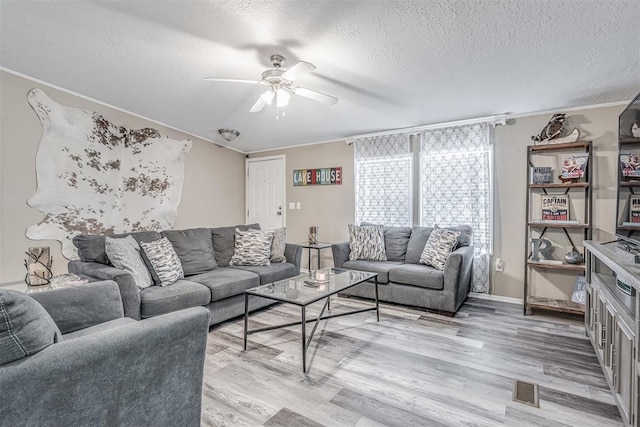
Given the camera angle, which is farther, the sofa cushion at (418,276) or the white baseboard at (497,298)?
the white baseboard at (497,298)

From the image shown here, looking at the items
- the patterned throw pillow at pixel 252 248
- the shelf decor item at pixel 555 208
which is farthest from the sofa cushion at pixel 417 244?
the patterned throw pillow at pixel 252 248

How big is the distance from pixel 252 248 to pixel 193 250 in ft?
2.14

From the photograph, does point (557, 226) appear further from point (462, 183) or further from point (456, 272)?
point (456, 272)

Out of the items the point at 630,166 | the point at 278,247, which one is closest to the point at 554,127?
the point at 630,166

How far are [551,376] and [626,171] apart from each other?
155 centimetres

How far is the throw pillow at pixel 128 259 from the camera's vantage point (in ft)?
8.98

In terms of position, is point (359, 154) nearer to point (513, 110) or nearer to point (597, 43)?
point (513, 110)

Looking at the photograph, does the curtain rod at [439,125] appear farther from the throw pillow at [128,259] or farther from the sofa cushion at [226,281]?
the throw pillow at [128,259]

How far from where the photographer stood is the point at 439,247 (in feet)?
11.8

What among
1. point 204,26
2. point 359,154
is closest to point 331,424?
point 204,26

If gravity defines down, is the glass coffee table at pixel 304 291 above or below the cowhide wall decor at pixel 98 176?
below

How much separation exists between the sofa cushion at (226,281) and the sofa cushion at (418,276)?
1.51 meters

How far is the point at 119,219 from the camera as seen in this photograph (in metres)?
4.20

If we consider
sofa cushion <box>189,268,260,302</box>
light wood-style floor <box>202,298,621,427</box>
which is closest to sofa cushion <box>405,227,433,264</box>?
light wood-style floor <box>202,298,621,427</box>
